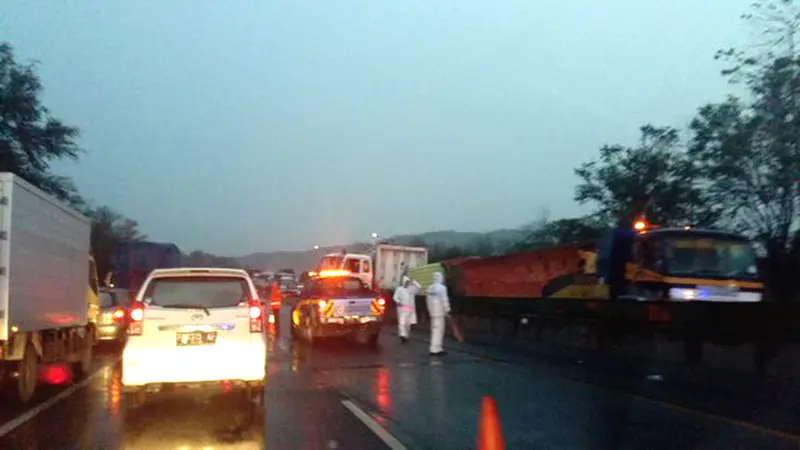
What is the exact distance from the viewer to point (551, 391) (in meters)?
13.5

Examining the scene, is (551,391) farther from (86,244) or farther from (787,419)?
(86,244)

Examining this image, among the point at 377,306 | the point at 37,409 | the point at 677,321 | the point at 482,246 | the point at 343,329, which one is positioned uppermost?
the point at 482,246

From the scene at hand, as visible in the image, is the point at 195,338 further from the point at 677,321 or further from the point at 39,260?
the point at 677,321

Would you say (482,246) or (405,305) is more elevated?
(482,246)

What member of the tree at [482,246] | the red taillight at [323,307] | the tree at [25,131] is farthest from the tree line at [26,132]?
the tree at [482,246]

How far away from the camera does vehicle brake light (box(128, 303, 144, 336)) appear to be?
11445mm

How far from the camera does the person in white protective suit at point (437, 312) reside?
789 inches

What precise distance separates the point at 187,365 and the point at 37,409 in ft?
8.14

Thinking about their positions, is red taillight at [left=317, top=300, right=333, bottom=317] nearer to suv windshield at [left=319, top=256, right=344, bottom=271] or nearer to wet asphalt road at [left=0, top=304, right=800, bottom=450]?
wet asphalt road at [left=0, top=304, right=800, bottom=450]

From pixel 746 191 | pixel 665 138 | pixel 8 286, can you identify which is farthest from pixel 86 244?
pixel 665 138

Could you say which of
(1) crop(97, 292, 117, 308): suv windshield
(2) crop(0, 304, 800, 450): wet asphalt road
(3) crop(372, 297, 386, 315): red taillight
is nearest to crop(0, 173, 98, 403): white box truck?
(2) crop(0, 304, 800, 450): wet asphalt road

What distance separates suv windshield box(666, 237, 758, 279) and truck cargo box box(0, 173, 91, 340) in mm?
10893

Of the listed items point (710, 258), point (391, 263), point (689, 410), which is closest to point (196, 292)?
point (689, 410)

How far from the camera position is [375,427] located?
10477mm
